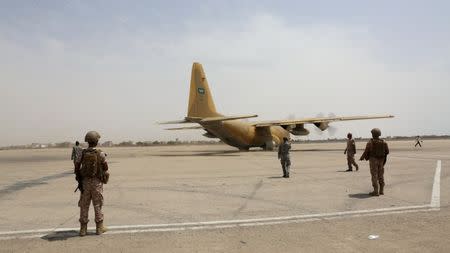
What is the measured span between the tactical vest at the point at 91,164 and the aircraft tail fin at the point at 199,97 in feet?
91.4

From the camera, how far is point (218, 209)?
9586mm

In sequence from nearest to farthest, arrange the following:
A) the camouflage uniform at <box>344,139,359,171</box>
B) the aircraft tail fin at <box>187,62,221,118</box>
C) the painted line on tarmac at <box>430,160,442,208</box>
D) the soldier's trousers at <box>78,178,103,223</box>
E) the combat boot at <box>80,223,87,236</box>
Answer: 1. the combat boot at <box>80,223,87,236</box>
2. the soldier's trousers at <box>78,178,103,223</box>
3. the painted line on tarmac at <box>430,160,442,208</box>
4. the camouflage uniform at <box>344,139,359,171</box>
5. the aircraft tail fin at <box>187,62,221,118</box>

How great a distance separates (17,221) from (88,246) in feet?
9.77

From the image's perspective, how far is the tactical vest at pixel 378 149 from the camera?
1191 centimetres

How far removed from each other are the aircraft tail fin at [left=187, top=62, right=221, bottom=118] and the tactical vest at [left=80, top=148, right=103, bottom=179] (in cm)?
2787

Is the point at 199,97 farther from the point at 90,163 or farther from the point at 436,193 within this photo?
the point at 90,163

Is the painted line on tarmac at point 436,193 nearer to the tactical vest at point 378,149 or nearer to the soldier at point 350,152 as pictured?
the tactical vest at point 378,149

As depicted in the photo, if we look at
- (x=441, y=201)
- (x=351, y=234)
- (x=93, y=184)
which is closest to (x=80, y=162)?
(x=93, y=184)

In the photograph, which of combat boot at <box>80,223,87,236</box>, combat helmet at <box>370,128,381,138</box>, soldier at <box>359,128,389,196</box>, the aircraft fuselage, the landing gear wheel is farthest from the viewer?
the landing gear wheel

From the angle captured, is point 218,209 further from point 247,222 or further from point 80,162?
point 80,162

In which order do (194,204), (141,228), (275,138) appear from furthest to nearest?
(275,138), (194,204), (141,228)

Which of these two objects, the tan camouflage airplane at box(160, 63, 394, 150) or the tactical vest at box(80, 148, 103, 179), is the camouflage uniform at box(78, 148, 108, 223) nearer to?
the tactical vest at box(80, 148, 103, 179)

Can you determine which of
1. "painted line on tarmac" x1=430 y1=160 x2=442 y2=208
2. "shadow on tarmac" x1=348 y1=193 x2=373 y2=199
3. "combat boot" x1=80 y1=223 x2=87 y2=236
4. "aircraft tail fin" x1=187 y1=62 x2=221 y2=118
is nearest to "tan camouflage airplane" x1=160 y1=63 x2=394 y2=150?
"aircraft tail fin" x1=187 y1=62 x2=221 y2=118

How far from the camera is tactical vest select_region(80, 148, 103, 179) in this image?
7652 mm
